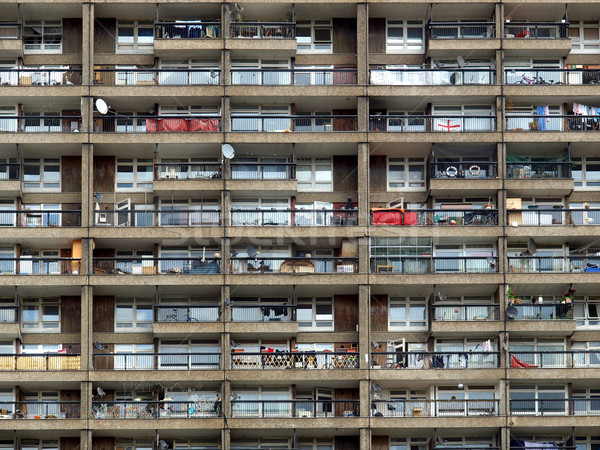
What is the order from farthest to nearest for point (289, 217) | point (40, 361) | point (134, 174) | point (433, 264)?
point (134, 174)
point (289, 217)
point (433, 264)
point (40, 361)

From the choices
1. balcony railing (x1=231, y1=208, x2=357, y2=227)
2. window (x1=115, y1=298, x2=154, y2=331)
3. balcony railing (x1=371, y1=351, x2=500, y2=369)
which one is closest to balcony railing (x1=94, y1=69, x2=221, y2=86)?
balcony railing (x1=231, y1=208, x2=357, y2=227)

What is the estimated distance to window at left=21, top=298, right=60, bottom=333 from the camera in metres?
72.0

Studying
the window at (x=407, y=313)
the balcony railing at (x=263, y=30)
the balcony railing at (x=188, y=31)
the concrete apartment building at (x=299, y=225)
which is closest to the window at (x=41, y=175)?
the concrete apartment building at (x=299, y=225)

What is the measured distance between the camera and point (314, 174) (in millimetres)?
74625

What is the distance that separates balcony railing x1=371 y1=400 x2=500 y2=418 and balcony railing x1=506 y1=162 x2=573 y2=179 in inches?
511

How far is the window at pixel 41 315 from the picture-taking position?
72.0 m

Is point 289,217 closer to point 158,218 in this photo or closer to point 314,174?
point 314,174

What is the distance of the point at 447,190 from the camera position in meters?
73.0

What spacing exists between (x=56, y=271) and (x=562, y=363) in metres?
28.2

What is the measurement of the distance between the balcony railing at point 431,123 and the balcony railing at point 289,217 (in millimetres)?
5462

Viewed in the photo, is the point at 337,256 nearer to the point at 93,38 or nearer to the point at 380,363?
the point at 380,363

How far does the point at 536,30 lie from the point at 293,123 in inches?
593

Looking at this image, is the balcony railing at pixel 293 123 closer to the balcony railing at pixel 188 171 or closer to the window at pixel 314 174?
the window at pixel 314 174

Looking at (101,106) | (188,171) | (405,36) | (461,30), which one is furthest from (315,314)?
(461,30)
